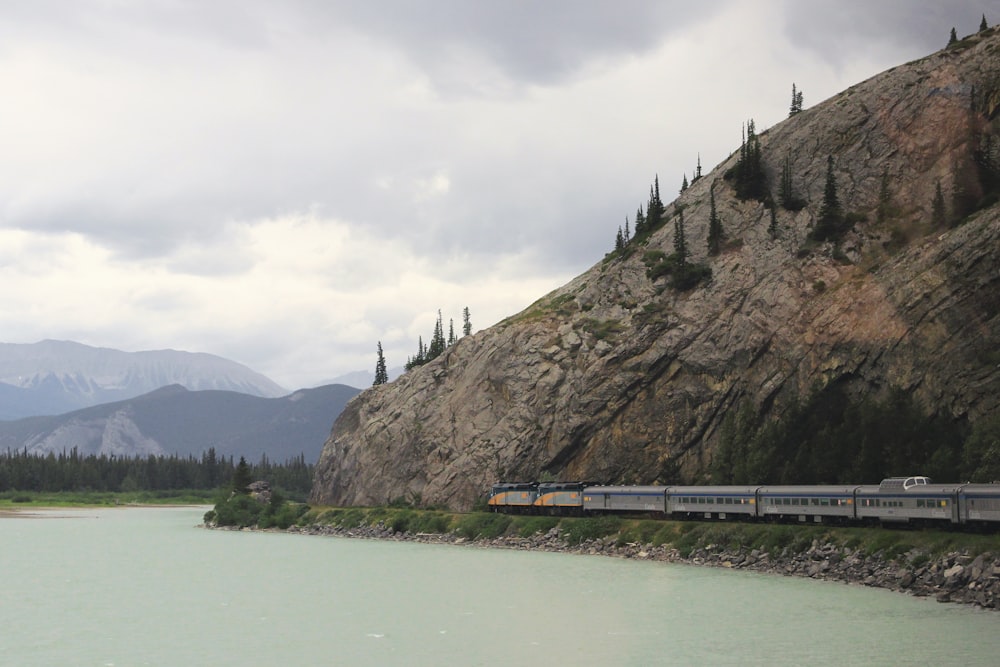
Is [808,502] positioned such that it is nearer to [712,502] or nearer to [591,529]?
[712,502]

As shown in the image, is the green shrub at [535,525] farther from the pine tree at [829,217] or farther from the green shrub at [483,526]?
the pine tree at [829,217]

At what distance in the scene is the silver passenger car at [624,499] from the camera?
9256 centimetres

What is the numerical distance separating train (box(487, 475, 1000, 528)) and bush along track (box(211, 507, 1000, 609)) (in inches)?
52.0

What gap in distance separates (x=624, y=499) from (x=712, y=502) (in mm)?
11560

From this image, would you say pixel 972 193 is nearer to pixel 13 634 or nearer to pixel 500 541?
pixel 500 541

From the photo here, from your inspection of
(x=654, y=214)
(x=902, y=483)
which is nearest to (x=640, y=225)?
(x=654, y=214)

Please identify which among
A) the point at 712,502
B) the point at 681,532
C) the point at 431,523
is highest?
the point at 712,502

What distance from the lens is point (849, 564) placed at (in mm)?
66625

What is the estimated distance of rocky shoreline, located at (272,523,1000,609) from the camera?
2191 inches

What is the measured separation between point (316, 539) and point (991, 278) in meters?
79.4

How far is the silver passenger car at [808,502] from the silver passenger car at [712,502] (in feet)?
4.98

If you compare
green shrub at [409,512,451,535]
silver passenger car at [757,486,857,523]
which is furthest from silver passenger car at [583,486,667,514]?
green shrub at [409,512,451,535]

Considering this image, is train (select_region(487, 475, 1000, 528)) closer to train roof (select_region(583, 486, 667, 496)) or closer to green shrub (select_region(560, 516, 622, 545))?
train roof (select_region(583, 486, 667, 496))

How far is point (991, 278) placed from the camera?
9350cm
